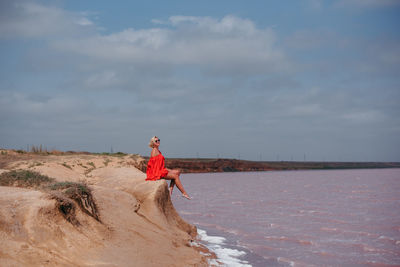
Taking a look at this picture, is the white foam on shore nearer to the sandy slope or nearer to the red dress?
the sandy slope

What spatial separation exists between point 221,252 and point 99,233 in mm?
4135

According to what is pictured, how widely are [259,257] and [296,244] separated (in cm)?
221

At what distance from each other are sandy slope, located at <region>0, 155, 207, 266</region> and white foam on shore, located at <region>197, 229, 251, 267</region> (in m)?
0.84

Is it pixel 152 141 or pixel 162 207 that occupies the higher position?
pixel 152 141

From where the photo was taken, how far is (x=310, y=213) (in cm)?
1791

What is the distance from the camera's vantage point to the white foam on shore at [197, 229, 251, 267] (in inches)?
332

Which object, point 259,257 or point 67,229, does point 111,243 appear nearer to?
point 67,229

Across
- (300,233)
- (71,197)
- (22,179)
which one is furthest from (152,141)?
(300,233)

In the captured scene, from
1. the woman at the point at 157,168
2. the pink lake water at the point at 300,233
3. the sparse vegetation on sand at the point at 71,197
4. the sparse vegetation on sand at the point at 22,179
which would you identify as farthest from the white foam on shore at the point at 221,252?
the sparse vegetation on sand at the point at 22,179

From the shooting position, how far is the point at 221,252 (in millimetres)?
9547

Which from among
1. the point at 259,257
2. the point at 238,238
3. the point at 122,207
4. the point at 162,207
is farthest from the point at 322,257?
the point at 122,207

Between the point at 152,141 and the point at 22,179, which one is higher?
the point at 152,141

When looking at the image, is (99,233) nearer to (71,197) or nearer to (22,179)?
(71,197)

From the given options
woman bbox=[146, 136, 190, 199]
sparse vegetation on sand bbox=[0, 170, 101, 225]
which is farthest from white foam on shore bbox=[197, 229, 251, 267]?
sparse vegetation on sand bbox=[0, 170, 101, 225]
